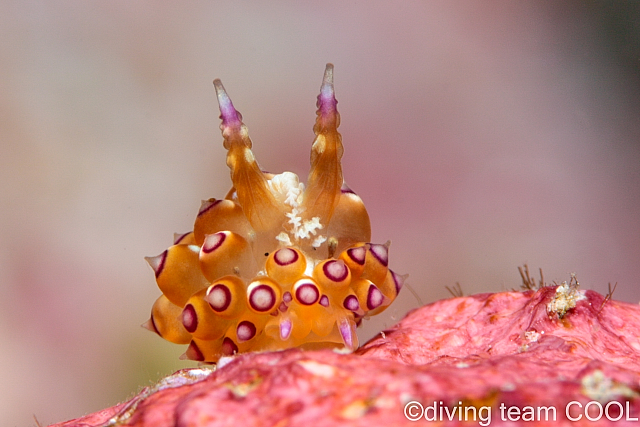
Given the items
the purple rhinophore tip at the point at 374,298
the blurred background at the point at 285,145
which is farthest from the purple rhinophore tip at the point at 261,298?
the blurred background at the point at 285,145

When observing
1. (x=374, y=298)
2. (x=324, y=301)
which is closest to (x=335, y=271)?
(x=324, y=301)

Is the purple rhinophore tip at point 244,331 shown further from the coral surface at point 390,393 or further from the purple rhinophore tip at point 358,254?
the purple rhinophore tip at point 358,254

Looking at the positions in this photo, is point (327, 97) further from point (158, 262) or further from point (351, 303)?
point (158, 262)

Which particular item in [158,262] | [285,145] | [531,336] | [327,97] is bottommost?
[531,336]

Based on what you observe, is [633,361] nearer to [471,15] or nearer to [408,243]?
[408,243]

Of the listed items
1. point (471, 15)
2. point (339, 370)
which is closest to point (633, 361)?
point (339, 370)

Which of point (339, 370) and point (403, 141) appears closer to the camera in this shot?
point (339, 370)

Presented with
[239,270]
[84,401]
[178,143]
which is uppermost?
[178,143]
